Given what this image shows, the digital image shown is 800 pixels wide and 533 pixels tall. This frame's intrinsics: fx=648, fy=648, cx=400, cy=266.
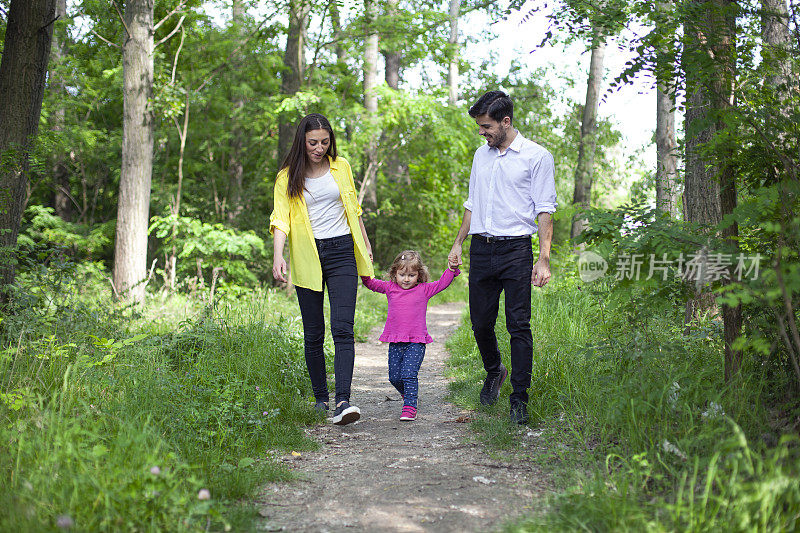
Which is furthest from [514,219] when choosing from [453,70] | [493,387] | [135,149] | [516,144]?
[453,70]

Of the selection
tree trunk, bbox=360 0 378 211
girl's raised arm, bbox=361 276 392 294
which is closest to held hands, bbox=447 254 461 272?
girl's raised arm, bbox=361 276 392 294

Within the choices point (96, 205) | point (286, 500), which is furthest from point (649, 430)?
point (96, 205)

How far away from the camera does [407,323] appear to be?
4.82 metres

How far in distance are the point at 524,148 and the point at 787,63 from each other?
1634mm

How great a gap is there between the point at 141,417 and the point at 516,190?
2.71 meters

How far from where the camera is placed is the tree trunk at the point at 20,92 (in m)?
5.56

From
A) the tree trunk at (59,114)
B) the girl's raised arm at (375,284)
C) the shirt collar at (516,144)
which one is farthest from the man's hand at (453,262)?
the tree trunk at (59,114)

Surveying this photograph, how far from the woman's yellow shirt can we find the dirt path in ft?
3.67

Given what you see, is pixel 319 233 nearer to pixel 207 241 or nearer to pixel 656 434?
pixel 656 434

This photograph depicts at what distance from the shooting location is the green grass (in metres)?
2.56

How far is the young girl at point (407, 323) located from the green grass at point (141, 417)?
0.72m

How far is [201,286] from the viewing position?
34.9ft

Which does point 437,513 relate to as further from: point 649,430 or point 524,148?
point 524,148

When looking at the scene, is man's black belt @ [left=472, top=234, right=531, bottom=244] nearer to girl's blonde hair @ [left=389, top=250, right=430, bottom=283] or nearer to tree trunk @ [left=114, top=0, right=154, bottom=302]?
girl's blonde hair @ [left=389, top=250, right=430, bottom=283]
